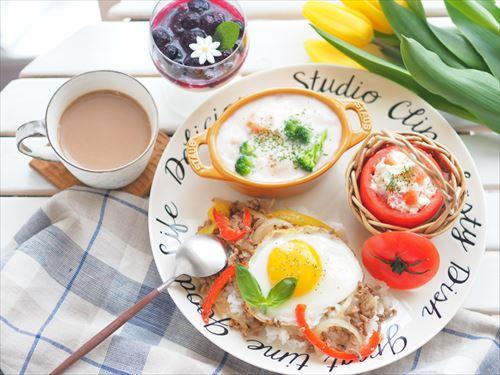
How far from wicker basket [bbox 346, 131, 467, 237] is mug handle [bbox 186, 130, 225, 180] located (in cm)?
54

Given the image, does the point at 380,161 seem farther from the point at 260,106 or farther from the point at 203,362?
the point at 203,362

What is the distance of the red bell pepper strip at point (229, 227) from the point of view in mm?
2844

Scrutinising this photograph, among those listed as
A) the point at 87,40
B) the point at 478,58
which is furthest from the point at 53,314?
the point at 478,58

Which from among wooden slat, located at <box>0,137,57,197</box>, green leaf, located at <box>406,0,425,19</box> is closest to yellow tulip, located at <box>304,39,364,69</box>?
green leaf, located at <box>406,0,425,19</box>

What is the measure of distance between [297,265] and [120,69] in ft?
4.41

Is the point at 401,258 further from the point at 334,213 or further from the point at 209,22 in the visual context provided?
the point at 209,22

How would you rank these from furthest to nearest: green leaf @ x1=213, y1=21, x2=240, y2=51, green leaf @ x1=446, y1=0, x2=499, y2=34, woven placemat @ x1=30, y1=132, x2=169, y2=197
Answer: woven placemat @ x1=30, y1=132, x2=169, y2=197, green leaf @ x1=446, y1=0, x2=499, y2=34, green leaf @ x1=213, y1=21, x2=240, y2=51

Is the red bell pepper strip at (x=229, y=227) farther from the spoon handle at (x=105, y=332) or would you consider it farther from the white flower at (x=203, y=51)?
the white flower at (x=203, y=51)

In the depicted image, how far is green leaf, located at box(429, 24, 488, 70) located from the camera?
10.0ft

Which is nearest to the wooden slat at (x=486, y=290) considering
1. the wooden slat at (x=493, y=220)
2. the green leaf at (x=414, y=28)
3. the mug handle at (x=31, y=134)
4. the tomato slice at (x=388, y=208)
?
the wooden slat at (x=493, y=220)

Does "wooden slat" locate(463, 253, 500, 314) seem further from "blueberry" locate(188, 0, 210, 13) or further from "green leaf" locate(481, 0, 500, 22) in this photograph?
"blueberry" locate(188, 0, 210, 13)

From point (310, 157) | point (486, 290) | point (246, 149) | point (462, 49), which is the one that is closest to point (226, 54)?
point (246, 149)

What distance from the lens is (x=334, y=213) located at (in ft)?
9.87

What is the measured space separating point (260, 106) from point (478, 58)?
98 centimetres
